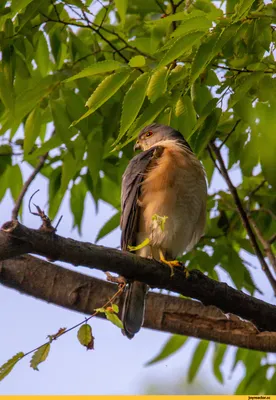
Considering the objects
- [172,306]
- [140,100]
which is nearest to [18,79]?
[140,100]

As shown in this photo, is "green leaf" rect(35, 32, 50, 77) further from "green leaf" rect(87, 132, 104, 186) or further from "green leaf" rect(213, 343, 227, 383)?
"green leaf" rect(213, 343, 227, 383)

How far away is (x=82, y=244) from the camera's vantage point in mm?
3096

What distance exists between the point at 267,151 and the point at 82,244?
914mm

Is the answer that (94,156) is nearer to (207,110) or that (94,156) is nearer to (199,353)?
(207,110)

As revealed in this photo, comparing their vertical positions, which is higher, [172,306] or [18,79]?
[18,79]

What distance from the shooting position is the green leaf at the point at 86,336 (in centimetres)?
308

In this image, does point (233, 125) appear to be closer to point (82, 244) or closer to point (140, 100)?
point (140, 100)

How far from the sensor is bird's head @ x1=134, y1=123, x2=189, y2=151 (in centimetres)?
535

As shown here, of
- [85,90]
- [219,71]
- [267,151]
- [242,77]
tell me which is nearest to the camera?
[267,151]

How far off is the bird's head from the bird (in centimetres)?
48

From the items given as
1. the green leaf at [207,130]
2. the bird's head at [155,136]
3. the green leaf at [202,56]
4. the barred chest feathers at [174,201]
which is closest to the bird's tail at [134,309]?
the barred chest feathers at [174,201]

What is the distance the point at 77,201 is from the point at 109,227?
356 mm

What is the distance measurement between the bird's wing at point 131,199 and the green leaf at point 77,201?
522 mm

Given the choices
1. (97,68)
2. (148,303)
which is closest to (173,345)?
(148,303)
